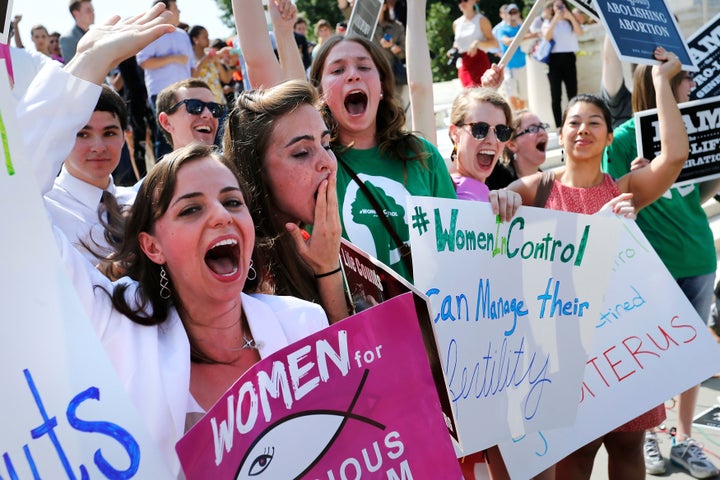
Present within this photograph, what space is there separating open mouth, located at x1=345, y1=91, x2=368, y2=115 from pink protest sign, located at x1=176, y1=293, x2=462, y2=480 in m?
1.10

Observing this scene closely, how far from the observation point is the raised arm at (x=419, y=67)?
11.7 feet

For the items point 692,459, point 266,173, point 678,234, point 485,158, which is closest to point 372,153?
point 266,173

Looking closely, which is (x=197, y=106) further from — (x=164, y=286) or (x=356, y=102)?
(x=164, y=286)

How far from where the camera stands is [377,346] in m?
1.91

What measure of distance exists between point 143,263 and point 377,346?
1.99 feet

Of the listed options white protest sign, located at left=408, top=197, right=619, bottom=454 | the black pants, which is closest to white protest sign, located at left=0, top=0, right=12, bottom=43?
white protest sign, located at left=408, top=197, right=619, bottom=454

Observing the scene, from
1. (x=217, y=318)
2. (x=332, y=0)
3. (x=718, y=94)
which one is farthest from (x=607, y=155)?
(x=332, y=0)

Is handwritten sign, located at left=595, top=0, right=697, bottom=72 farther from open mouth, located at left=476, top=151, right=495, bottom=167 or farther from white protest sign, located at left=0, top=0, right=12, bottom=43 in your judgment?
white protest sign, located at left=0, top=0, right=12, bottom=43

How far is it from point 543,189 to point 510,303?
1041 mm

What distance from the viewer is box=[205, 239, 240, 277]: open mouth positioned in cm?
199

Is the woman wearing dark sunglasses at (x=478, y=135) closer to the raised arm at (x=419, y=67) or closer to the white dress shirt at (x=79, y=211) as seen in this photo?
the raised arm at (x=419, y=67)

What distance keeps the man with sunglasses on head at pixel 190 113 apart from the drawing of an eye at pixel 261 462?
94.5 inches

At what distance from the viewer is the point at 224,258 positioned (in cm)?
205

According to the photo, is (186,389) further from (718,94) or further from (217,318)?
(718,94)
